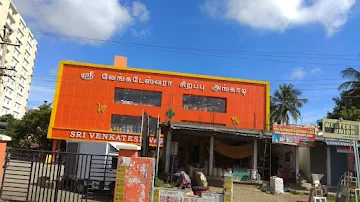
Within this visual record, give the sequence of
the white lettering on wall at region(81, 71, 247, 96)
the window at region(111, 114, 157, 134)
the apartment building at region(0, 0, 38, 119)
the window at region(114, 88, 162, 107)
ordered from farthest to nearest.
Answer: the apartment building at region(0, 0, 38, 119)
the white lettering on wall at region(81, 71, 247, 96)
the window at region(114, 88, 162, 107)
the window at region(111, 114, 157, 134)

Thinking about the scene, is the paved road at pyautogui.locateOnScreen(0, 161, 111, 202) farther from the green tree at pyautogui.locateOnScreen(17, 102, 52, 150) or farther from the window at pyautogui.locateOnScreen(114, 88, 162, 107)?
the green tree at pyautogui.locateOnScreen(17, 102, 52, 150)

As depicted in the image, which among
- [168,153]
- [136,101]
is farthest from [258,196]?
[136,101]

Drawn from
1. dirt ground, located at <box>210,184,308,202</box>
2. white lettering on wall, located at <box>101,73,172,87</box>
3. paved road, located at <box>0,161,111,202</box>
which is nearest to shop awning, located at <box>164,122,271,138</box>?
dirt ground, located at <box>210,184,308,202</box>

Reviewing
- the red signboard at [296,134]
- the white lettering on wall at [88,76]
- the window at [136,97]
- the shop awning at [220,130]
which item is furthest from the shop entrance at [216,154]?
the white lettering on wall at [88,76]

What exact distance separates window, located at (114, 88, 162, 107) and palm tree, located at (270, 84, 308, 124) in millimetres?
20175

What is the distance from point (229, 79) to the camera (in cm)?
3027

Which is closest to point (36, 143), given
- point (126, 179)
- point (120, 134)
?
point (120, 134)

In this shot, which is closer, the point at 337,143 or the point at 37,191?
the point at 37,191

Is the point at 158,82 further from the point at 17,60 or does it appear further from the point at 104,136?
the point at 17,60

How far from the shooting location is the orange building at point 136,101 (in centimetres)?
2802

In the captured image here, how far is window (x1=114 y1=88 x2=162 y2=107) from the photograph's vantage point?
95.2ft

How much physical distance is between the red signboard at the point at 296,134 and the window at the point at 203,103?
12.2 meters

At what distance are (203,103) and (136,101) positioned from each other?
255 inches

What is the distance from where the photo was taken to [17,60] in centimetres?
6675
